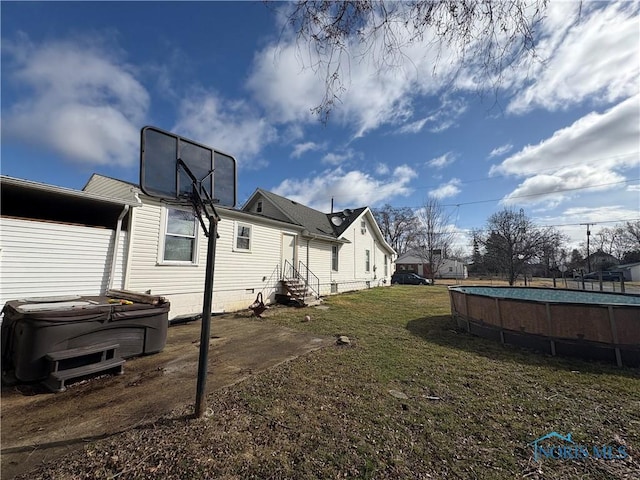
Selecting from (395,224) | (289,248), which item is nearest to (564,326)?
(289,248)

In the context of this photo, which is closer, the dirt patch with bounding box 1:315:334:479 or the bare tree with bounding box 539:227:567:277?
the dirt patch with bounding box 1:315:334:479

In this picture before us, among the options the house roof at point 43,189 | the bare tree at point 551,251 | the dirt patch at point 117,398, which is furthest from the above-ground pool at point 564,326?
the bare tree at point 551,251

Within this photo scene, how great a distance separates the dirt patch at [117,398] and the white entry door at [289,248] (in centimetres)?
618

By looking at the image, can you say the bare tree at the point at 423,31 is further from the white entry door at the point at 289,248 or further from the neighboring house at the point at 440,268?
the neighboring house at the point at 440,268

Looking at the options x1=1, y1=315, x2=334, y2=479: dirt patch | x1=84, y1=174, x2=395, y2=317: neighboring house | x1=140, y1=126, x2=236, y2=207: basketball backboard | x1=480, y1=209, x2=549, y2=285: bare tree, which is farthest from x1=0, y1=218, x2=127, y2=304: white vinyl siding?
x1=480, y1=209, x2=549, y2=285: bare tree

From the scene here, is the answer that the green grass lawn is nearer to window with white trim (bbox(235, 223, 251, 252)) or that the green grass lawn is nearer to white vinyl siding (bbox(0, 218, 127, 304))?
white vinyl siding (bbox(0, 218, 127, 304))

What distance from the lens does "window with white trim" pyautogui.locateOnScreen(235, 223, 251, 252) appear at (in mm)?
9756

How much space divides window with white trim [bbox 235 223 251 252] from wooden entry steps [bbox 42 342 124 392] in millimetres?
5700

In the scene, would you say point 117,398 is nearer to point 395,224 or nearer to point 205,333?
point 205,333

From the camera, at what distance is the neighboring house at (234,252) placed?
23.8 ft

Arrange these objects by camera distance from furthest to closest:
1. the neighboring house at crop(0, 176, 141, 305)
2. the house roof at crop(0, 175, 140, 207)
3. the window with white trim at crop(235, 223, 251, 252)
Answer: the window with white trim at crop(235, 223, 251, 252)
the neighboring house at crop(0, 176, 141, 305)
the house roof at crop(0, 175, 140, 207)

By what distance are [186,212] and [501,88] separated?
806cm

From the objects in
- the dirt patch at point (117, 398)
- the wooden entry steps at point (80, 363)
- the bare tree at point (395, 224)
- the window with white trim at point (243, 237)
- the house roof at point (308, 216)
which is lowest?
the dirt patch at point (117, 398)

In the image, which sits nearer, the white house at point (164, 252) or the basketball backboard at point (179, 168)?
the basketball backboard at point (179, 168)
